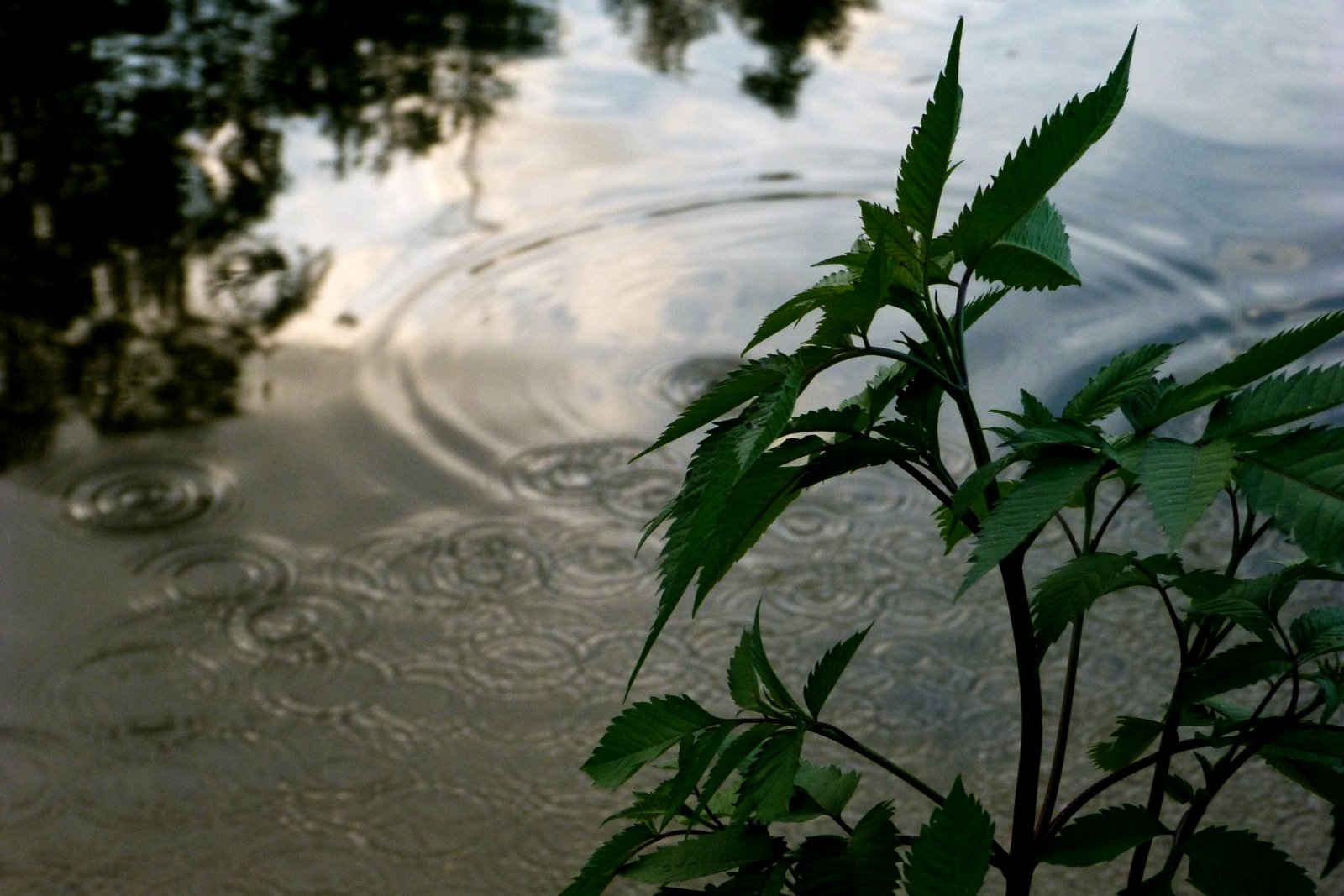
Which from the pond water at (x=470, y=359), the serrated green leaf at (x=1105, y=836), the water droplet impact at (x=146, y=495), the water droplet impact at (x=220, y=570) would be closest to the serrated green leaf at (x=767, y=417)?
the serrated green leaf at (x=1105, y=836)

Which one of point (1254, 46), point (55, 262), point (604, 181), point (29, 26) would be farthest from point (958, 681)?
point (29, 26)

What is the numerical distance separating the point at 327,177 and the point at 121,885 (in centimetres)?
171

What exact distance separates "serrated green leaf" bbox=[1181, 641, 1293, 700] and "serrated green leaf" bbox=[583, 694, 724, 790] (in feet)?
0.63

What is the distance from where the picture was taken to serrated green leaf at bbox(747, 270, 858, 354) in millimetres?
555

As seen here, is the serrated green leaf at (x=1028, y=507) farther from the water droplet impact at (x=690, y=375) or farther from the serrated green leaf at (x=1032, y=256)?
the water droplet impact at (x=690, y=375)

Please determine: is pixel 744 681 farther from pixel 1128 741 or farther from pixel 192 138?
pixel 192 138

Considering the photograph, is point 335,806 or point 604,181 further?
point 604,181

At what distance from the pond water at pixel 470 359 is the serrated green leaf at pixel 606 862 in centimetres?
83

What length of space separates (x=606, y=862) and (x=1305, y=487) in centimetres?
32

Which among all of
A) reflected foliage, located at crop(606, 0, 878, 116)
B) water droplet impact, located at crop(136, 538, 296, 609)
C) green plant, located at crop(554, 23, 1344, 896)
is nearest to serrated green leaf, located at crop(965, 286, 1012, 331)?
green plant, located at crop(554, 23, 1344, 896)

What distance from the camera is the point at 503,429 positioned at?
2.13 metres

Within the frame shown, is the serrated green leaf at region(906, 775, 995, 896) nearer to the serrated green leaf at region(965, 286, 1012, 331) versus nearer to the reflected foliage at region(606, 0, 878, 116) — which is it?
the serrated green leaf at region(965, 286, 1012, 331)

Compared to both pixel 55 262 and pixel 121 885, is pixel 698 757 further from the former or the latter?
pixel 55 262

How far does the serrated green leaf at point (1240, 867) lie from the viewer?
1.90 feet
